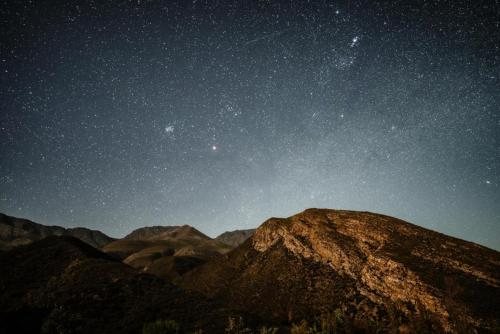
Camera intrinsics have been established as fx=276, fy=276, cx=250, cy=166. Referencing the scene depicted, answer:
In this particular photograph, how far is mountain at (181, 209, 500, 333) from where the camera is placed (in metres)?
18.8

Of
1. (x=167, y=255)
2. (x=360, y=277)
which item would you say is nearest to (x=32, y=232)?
(x=167, y=255)

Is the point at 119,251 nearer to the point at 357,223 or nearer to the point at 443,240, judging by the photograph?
the point at 357,223

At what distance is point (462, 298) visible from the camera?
1942 centimetres

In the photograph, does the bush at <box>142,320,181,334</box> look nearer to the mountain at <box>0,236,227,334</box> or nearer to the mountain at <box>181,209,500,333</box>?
the mountain at <box>0,236,227,334</box>

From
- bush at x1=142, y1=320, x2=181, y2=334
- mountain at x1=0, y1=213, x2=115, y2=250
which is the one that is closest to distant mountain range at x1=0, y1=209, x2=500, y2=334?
bush at x1=142, y1=320, x2=181, y2=334

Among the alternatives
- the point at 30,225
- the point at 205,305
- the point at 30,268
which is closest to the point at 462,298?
the point at 205,305

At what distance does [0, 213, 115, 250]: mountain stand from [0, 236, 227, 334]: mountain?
119m

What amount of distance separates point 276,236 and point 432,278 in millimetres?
17468

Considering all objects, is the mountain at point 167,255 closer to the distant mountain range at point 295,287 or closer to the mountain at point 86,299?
the distant mountain range at point 295,287

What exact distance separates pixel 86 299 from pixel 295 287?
16.9 m

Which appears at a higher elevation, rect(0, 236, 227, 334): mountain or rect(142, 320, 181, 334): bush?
→ rect(0, 236, 227, 334): mountain

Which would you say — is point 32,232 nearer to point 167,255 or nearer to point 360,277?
point 167,255

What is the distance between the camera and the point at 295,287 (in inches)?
1006

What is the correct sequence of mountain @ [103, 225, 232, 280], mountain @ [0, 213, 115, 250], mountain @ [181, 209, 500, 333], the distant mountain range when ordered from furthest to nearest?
mountain @ [0, 213, 115, 250] < mountain @ [103, 225, 232, 280] < mountain @ [181, 209, 500, 333] < the distant mountain range
